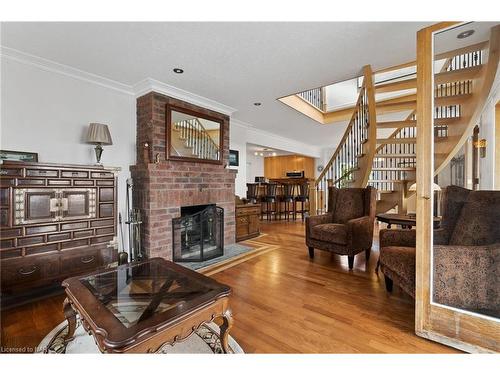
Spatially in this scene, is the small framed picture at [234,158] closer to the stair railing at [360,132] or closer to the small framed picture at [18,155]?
the stair railing at [360,132]

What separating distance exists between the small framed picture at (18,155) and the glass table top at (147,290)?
1663 millimetres

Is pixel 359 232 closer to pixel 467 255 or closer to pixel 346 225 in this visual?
pixel 346 225

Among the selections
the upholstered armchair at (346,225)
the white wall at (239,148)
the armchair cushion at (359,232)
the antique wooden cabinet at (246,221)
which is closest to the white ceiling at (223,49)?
the upholstered armchair at (346,225)

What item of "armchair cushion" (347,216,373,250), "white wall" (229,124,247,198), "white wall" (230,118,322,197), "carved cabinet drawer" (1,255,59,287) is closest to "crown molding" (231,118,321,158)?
"white wall" (230,118,322,197)

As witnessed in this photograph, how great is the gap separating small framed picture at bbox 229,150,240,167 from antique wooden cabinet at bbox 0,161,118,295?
2614mm

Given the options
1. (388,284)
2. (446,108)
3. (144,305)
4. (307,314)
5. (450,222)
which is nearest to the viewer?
(144,305)

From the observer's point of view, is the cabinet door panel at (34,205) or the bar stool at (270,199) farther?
the bar stool at (270,199)

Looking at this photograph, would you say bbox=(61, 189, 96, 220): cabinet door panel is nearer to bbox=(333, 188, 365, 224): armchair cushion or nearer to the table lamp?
the table lamp

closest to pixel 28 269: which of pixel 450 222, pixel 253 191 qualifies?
pixel 450 222

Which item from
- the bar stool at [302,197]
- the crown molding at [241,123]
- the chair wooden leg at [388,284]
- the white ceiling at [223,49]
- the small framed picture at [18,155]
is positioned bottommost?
the chair wooden leg at [388,284]

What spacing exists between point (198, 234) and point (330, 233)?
6.27 feet

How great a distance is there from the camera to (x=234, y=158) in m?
4.98

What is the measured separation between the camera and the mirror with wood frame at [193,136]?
10.5 feet
